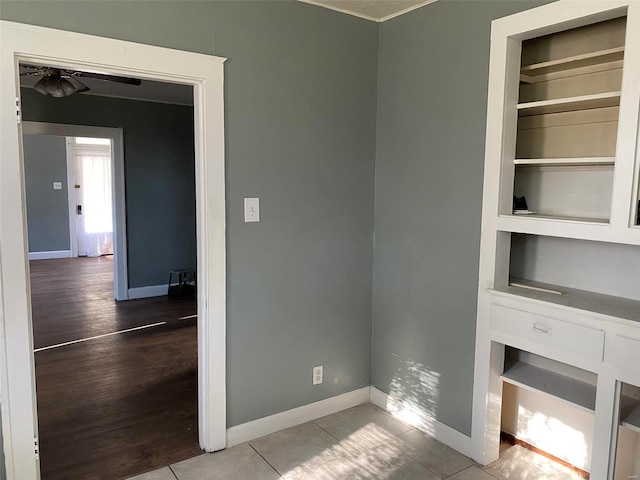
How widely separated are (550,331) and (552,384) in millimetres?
340

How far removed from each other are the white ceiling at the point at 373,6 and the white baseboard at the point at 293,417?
232 centimetres

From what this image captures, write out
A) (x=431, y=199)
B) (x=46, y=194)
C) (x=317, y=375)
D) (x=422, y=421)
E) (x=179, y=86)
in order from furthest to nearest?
1. (x=46, y=194)
2. (x=179, y=86)
3. (x=317, y=375)
4. (x=422, y=421)
5. (x=431, y=199)

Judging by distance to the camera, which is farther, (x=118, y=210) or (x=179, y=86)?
(x=118, y=210)

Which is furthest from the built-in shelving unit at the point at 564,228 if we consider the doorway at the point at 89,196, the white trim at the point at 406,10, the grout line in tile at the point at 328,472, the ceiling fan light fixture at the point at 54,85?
the doorway at the point at 89,196

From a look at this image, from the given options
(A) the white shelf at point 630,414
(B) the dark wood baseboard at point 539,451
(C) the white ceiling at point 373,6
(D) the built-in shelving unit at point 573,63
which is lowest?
(B) the dark wood baseboard at point 539,451

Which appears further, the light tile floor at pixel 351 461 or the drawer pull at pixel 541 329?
the light tile floor at pixel 351 461

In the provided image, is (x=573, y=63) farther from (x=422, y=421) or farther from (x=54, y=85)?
(x=54, y=85)

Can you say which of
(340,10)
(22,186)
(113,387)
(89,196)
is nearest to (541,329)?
(340,10)

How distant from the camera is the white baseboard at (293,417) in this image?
2662mm

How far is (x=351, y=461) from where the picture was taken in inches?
98.9

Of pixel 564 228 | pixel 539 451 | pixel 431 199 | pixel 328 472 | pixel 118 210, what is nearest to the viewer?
pixel 564 228

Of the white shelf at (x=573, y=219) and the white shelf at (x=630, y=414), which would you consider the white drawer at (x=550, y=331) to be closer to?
the white shelf at (x=630, y=414)

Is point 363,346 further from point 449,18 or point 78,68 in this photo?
point 78,68

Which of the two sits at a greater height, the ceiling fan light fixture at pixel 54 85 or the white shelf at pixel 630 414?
the ceiling fan light fixture at pixel 54 85
